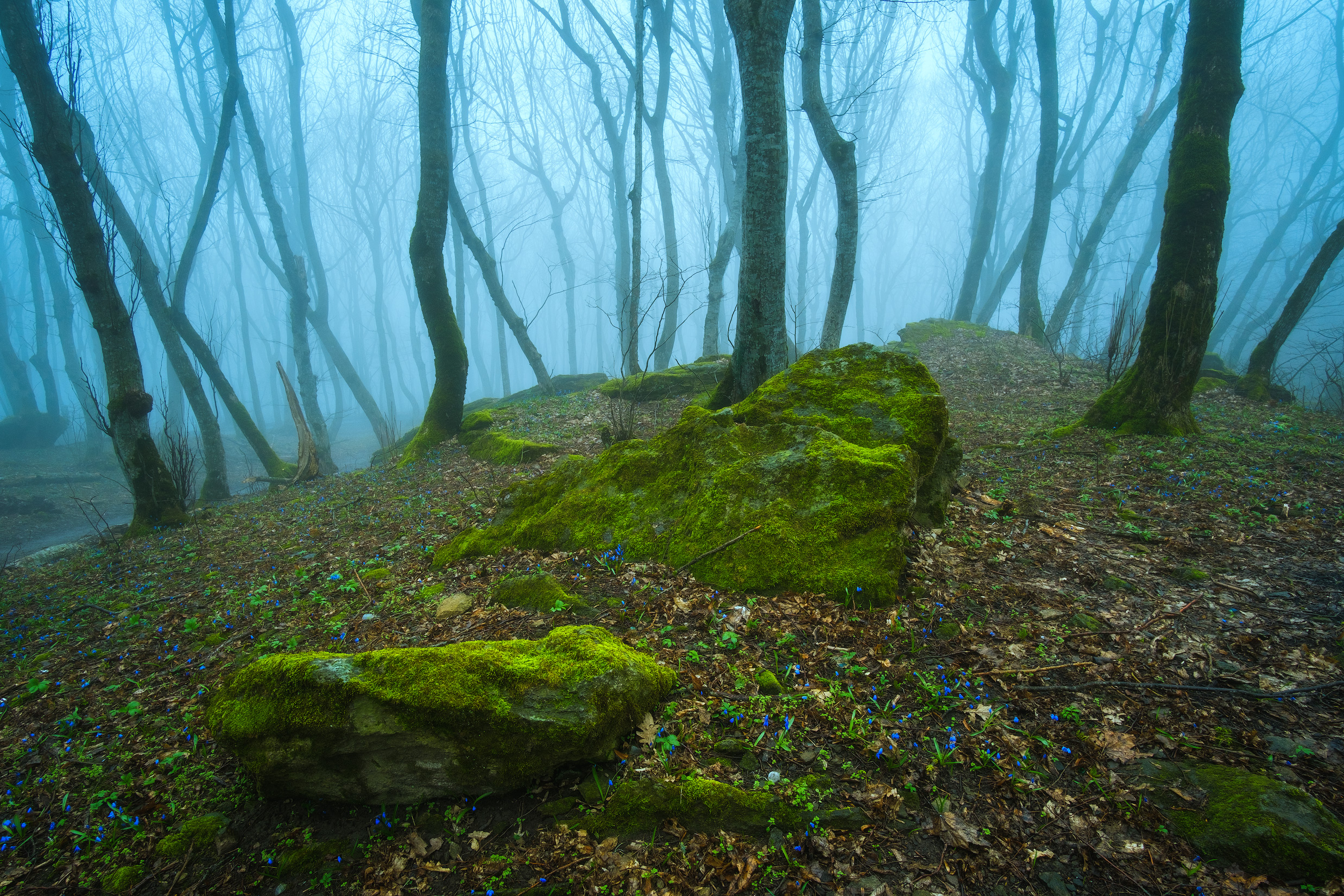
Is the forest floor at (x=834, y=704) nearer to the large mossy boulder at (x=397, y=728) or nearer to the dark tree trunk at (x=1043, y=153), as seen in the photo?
the large mossy boulder at (x=397, y=728)

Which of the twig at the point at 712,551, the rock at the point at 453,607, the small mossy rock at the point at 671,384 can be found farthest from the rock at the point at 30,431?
the twig at the point at 712,551

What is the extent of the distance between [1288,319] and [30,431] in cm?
3496

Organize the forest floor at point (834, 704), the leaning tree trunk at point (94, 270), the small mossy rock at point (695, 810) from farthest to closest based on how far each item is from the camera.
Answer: the leaning tree trunk at point (94, 270) < the small mossy rock at point (695, 810) < the forest floor at point (834, 704)

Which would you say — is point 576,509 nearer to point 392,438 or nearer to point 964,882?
point 964,882

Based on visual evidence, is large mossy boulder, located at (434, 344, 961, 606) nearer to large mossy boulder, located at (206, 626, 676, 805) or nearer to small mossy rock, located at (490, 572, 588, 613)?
small mossy rock, located at (490, 572, 588, 613)

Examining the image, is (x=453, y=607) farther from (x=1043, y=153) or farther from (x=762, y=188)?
(x=1043, y=153)

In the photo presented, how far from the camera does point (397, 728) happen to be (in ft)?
7.39

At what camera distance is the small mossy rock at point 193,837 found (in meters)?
2.23

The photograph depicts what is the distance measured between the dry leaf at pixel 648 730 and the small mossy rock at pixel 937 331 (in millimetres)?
14131

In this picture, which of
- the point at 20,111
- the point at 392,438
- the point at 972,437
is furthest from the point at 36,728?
the point at 20,111

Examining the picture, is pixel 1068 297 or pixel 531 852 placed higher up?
pixel 1068 297

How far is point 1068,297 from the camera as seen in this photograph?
1545 cm

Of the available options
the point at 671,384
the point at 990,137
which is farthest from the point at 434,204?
the point at 990,137

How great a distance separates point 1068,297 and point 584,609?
58.8 feet
